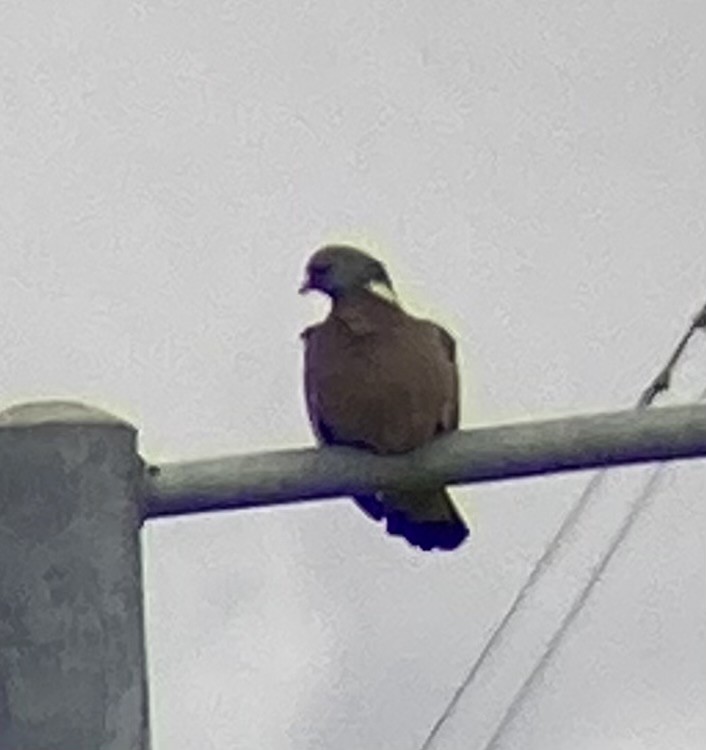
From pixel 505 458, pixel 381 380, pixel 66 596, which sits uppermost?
pixel 381 380

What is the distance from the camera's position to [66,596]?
2535 mm

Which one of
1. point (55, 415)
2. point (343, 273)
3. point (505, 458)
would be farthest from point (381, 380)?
point (55, 415)

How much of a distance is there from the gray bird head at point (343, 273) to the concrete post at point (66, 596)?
5.58ft

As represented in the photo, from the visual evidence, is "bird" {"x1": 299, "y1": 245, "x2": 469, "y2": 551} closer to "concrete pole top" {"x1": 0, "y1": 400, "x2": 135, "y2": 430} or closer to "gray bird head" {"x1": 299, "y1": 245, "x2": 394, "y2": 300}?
"gray bird head" {"x1": 299, "y1": 245, "x2": 394, "y2": 300}

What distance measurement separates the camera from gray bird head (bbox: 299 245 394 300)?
434 cm

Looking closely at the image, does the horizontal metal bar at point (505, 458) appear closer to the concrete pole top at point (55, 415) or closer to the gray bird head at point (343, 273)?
the concrete pole top at point (55, 415)

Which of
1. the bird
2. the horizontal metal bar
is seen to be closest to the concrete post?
the horizontal metal bar

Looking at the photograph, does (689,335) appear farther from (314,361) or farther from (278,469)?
(278,469)

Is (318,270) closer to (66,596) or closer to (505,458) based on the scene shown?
(505,458)

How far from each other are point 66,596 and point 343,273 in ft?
6.35

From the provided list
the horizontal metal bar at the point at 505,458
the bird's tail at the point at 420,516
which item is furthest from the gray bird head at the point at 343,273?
the horizontal metal bar at the point at 505,458

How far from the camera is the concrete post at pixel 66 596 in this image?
2475 millimetres

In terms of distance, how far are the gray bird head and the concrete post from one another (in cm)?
170

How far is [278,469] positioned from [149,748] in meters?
0.74
